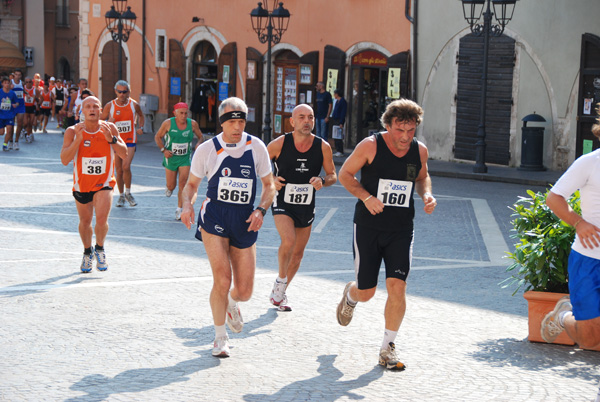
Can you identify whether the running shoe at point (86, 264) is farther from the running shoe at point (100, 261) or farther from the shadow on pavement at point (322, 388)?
the shadow on pavement at point (322, 388)

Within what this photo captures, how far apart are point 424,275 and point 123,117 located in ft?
22.8

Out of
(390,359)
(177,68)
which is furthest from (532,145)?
(390,359)

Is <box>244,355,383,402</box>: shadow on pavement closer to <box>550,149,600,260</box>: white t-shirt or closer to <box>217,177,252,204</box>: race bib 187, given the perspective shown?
<box>217,177,252,204</box>: race bib 187

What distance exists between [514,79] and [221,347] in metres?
17.1

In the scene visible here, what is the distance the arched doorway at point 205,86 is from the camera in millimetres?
32428

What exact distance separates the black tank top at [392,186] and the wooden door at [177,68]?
2681cm

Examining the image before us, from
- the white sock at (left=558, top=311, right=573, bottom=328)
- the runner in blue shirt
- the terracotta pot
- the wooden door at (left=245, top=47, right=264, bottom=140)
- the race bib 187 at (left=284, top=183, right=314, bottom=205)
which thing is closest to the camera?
the white sock at (left=558, top=311, right=573, bottom=328)

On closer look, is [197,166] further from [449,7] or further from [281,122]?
[281,122]

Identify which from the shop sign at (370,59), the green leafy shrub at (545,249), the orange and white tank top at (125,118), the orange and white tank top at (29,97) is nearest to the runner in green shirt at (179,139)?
the orange and white tank top at (125,118)

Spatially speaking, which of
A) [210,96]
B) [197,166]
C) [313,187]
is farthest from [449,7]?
[197,166]

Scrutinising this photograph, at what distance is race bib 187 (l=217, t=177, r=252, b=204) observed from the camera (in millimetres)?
7180

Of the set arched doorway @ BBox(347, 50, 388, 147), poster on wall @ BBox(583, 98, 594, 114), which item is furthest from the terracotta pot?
arched doorway @ BBox(347, 50, 388, 147)

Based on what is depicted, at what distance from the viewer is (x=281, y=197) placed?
877cm

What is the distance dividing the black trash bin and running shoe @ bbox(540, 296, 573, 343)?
15.2 m
